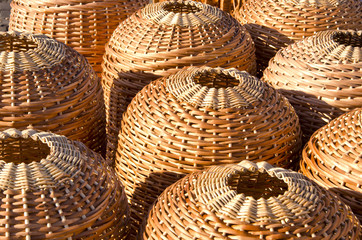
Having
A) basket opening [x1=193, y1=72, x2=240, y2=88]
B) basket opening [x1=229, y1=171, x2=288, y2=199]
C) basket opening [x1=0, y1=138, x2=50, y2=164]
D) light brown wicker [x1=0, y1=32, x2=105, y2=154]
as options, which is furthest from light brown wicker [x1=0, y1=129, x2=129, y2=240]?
basket opening [x1=193, y1=72, x2=240, y2=88]

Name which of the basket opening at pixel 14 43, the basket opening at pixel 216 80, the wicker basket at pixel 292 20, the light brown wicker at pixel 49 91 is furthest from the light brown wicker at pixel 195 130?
the wicker basket at pixel 292 20

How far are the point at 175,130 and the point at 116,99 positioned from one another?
0.65 metres

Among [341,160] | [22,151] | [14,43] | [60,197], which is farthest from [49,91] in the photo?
[341,160]

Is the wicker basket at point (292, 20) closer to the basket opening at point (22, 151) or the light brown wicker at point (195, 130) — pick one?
the light brown wicker at point (195, 130)

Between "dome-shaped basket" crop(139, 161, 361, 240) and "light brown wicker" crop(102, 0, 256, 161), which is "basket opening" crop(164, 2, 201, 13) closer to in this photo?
"light brown wicker" crop(102, 0, 256, 161)

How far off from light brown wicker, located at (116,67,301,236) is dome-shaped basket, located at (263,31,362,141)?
0.22 m

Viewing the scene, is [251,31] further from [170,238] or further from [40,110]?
[170,238]

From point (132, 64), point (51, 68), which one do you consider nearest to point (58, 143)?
point (51, 68)

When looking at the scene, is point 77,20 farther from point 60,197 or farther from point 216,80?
point 60,197

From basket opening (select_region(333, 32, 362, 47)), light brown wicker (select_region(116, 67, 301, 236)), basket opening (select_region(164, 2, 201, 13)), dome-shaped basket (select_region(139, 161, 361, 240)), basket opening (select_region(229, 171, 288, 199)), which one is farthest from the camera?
basket opening (select_region(164, 2, 201, 13))

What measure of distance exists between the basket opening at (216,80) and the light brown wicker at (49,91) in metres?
0.42

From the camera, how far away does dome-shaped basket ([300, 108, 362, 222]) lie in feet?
5.36

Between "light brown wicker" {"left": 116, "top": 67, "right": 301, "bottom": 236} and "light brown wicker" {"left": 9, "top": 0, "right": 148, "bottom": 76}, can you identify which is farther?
"light brown wicker" {"left": 9, "top": 0, "right": 148, "bottom": 76}

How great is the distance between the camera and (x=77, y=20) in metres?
2.50
